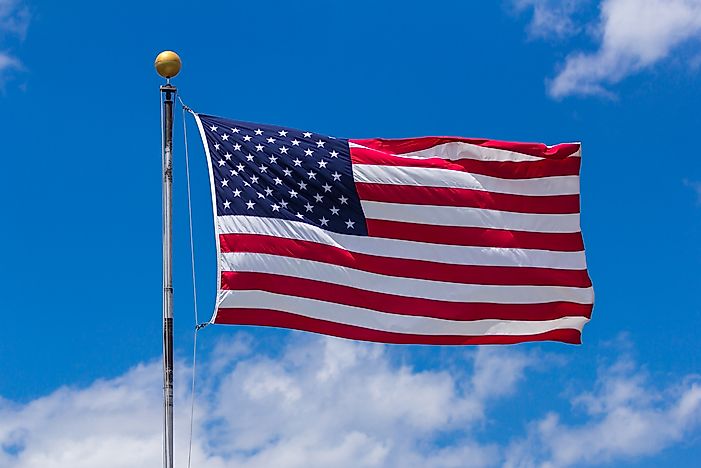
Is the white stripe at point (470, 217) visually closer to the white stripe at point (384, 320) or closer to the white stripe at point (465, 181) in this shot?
the white stripe at point (465, 181)

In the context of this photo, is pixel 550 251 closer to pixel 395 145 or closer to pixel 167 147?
pixel 395 145

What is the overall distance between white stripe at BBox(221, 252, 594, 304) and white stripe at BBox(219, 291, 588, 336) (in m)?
0.48

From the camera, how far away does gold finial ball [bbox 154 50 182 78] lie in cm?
3021

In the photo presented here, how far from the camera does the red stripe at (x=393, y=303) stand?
3066cm

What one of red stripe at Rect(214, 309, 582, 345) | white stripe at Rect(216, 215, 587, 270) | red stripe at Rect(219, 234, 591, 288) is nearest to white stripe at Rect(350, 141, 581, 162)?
white stripe at Rect(216, 215, 587, 270)

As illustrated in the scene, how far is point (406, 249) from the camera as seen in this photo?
32688 mm

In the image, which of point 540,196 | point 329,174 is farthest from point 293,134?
point 540,196

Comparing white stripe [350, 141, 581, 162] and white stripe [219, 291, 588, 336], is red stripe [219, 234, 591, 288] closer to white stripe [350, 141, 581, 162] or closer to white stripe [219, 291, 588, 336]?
white stripe [219, 291, 588, 336]

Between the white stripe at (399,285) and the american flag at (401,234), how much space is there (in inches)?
1.0

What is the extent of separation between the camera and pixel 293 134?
32.6 meters

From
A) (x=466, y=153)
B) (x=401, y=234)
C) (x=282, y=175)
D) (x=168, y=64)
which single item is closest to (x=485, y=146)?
(x=466, y=153)

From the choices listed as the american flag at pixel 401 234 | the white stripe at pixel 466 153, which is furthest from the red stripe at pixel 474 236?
the white stripe at pixel 466 153

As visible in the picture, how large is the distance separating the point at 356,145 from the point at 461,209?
2752 millimetres

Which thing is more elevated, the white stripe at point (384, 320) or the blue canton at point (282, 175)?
the blue canton at point (282, 175)
